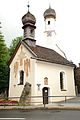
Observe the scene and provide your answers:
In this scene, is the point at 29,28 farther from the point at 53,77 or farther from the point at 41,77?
the point at 53,77

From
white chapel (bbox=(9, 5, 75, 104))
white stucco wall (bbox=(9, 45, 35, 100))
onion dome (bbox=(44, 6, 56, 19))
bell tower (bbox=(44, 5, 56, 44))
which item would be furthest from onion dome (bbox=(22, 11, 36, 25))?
onion dome (bbox=(44, 6, 56, 19))

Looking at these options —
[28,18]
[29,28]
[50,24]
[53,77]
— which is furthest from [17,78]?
[50,24]

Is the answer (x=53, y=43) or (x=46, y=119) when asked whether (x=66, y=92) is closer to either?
(x=53, y=43)

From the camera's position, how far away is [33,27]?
30109 mm

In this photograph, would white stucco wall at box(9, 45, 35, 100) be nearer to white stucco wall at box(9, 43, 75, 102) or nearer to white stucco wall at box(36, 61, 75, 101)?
white stucco wall at box(9, 43, 75, 102)

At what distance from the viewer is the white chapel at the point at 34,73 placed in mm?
26078

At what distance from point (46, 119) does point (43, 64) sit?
16287mm

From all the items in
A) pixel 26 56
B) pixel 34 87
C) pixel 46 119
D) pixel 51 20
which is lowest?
pixel 46 119

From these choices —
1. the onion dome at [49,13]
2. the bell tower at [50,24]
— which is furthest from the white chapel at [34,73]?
the onion dome at [49,13]

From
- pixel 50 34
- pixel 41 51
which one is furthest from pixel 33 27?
pixel 50 34

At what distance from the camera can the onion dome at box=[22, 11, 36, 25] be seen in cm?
2996

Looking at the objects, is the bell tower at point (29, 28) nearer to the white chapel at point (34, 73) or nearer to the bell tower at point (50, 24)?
the white chapel at point (34, 73)

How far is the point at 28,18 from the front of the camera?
3003cm

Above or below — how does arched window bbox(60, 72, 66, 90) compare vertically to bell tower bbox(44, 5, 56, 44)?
below
